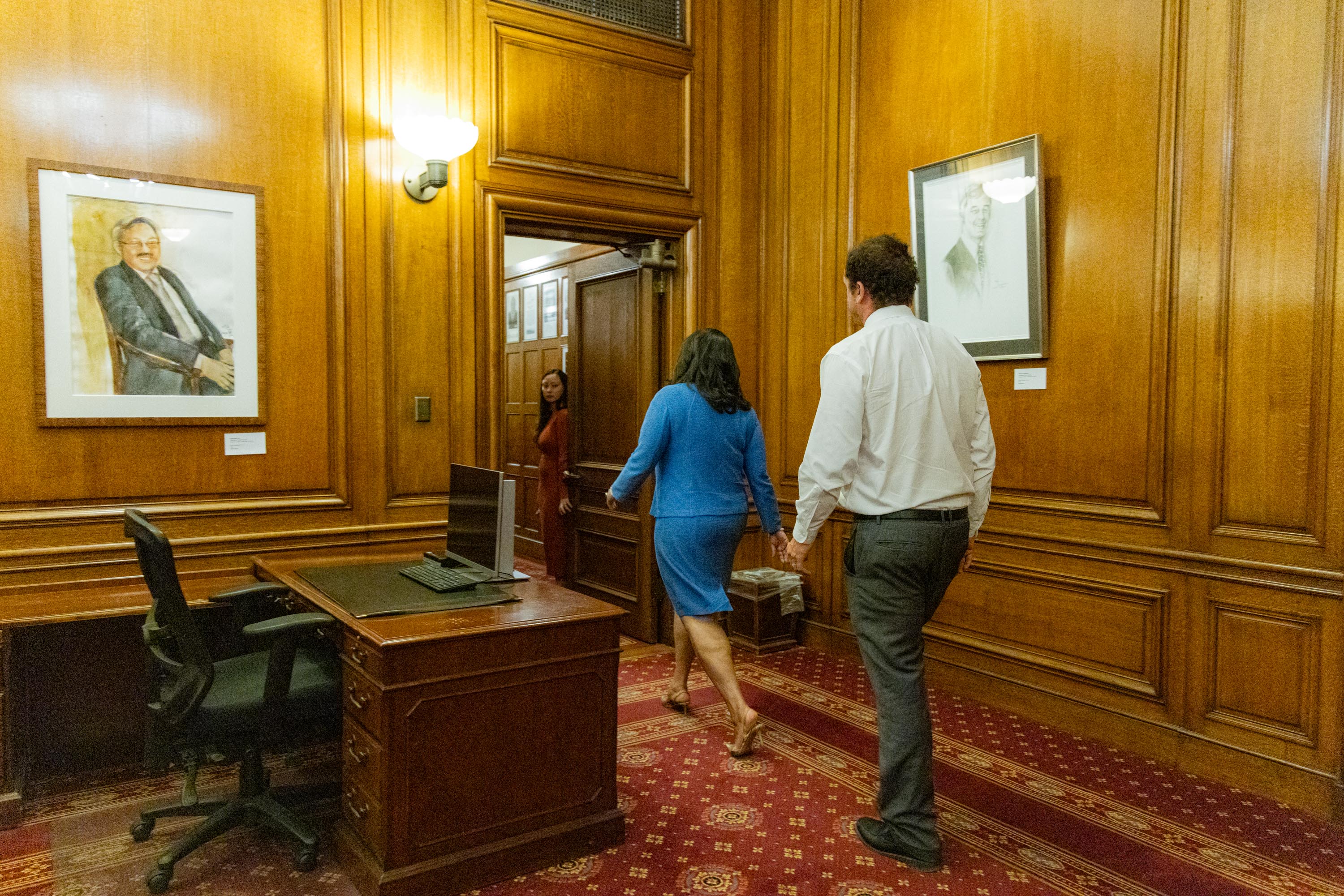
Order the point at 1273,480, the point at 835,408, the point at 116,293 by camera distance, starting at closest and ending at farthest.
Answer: the point at 835,408 → the point at 1273,480 → the point at 116,293

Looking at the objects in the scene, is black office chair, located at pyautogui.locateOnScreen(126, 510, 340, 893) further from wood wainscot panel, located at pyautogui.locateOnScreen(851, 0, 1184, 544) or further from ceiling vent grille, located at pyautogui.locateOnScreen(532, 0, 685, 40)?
ceiling vent grille, located at pyautogui.locateOnScreen(532, 0, 685, 40)

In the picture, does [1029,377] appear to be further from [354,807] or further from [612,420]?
[354,807]

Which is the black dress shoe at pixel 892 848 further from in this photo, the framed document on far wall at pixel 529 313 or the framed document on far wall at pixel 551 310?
the framed document on far wall at pixel 529 313

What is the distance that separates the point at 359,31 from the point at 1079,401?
11.2 ft

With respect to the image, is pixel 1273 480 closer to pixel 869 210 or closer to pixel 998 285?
pixel 998 285

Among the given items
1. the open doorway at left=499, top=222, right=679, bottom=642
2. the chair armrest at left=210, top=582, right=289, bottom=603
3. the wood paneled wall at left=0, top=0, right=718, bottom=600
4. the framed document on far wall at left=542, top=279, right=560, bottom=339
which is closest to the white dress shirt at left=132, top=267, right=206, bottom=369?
the wood paneled wall at left=0, top=0, right=718, bottom=600

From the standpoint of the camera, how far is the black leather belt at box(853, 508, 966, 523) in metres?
2.43

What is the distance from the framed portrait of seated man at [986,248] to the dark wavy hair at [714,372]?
1240 millimetres

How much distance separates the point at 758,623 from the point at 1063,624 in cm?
154

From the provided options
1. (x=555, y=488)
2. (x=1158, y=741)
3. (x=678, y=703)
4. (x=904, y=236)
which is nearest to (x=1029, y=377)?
(x=904, y=236)

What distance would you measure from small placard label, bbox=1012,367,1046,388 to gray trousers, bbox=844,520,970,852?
57.0 inches

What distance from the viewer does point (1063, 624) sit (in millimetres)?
3623

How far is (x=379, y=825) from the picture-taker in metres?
2.28

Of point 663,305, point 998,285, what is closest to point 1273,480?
point 998,285
